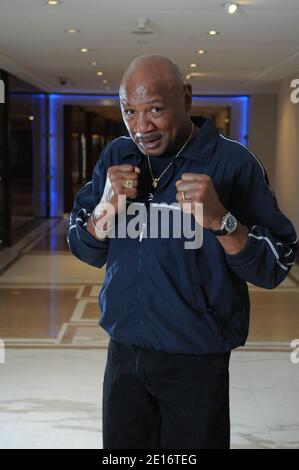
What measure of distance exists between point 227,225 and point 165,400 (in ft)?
1.65

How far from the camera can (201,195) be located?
1.28 m

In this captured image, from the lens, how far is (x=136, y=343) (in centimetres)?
151

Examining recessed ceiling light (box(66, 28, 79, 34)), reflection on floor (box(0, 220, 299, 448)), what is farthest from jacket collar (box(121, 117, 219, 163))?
recessed ceiling light (box(66, 28, 79, 34))

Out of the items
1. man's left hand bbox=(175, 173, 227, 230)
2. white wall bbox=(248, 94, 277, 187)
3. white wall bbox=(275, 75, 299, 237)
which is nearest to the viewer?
man's left hand bbox=(175, 173, 227, 230)

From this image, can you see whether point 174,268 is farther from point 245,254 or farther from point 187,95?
point 187,95

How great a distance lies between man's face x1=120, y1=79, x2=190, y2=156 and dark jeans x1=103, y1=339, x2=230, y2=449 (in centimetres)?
53

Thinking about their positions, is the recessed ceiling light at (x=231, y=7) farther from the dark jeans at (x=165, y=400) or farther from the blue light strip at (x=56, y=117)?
the blue light strip at (x=56, y=117)

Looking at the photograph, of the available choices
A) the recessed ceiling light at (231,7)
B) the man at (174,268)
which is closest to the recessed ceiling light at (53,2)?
the recessed ceiling light at (231,7)

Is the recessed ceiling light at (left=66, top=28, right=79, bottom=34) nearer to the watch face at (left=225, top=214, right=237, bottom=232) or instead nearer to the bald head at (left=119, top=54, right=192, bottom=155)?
the bald head at (left=119, top=54, right=192, bottom=155)

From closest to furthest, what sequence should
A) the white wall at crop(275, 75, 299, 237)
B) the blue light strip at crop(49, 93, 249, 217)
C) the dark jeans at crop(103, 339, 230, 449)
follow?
1. the dark jeans at crop(103, 339, 230, 449)
2. the white wall at crop(275, 75, 299, 237)
3. the blue light strip at crop(49, 93, 249, 217)

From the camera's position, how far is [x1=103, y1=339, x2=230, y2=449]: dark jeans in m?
1.50

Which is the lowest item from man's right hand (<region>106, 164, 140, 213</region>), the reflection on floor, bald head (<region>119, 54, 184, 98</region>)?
the reflection on floor

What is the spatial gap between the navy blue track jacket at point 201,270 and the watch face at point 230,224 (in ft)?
0.34

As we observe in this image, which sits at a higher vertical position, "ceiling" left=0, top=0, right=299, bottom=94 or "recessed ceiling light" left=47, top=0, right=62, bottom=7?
"ceiling" left=0, top=0, right=299, bottom=94
